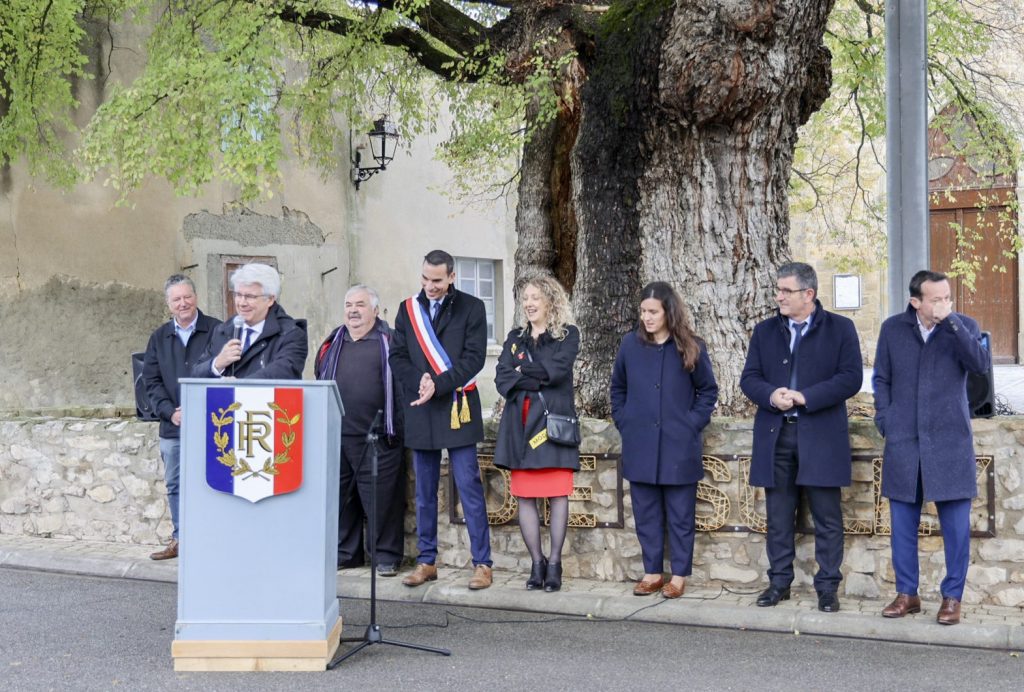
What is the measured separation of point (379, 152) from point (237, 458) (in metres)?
13.1

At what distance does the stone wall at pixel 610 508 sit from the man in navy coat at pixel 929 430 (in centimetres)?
41

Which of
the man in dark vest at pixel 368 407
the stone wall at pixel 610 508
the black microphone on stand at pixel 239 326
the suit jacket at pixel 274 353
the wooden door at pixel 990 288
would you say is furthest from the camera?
the wooden door at pixel 990 288

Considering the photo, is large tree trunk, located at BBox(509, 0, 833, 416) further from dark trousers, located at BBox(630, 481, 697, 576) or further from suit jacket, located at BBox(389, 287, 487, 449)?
suit jacket, located at BBox(389, 287, 487, 449)

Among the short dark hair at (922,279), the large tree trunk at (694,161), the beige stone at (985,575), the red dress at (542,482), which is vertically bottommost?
the beige stone at (985,575)

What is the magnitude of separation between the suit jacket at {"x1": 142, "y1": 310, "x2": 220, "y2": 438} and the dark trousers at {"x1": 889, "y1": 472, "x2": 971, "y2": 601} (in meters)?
4.50

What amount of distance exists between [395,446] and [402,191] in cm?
1189

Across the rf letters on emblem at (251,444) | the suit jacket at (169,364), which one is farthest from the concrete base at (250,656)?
the suit jacket at (169,364)

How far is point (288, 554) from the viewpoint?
18.5 ft

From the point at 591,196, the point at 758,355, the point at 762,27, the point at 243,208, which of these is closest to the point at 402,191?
the point at 243,208

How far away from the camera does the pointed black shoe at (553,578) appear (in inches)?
283

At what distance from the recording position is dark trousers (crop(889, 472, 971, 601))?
6289 millimetres

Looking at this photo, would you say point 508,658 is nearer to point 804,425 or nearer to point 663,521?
point 663,521

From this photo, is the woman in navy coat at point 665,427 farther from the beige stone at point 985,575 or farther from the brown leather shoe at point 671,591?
the beige stone at point 985,575

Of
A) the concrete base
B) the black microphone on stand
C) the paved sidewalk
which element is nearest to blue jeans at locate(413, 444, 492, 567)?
the paved sidewalk
